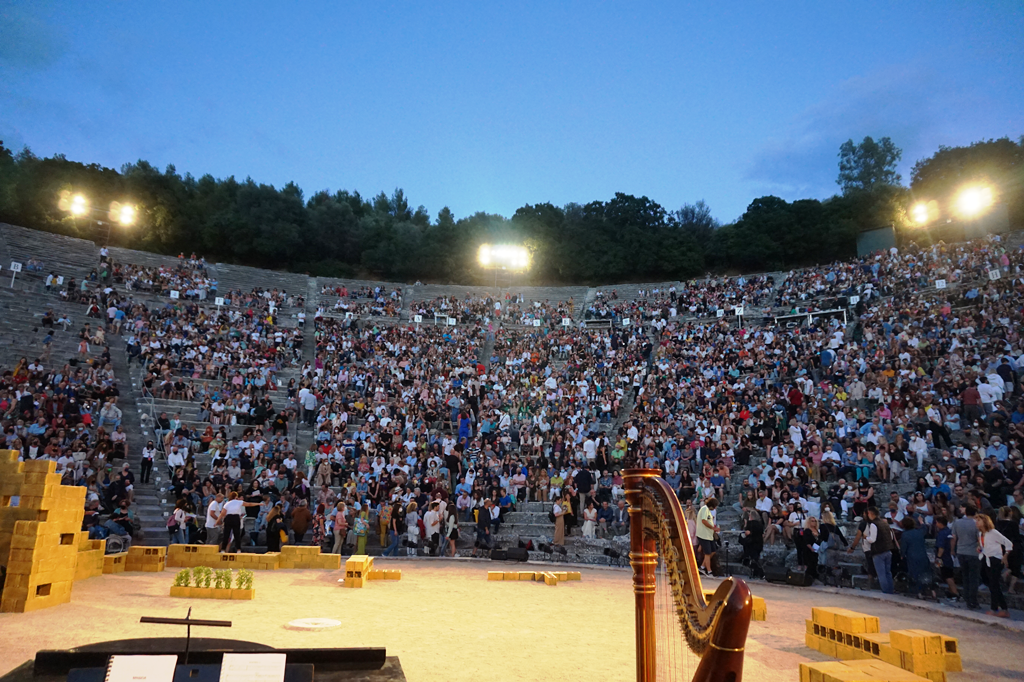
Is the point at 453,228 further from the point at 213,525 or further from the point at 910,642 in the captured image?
the point at 910,642

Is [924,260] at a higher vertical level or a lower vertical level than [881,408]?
higher

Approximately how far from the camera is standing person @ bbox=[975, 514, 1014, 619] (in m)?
8.66

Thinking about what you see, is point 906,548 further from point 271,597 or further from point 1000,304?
point 1000,304

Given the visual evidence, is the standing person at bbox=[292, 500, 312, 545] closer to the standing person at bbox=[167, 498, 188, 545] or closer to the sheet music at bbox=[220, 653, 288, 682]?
the standing person at bbox=[167, 498, 188, 545]

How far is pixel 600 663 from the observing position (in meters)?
6.12

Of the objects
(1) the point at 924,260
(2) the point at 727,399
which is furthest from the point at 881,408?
(1) the point at 924,260

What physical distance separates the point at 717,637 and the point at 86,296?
96.5ft

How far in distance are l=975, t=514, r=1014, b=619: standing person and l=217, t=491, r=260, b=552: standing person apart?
43.3 ft

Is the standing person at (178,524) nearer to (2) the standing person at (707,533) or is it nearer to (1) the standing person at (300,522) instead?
(1) the standing person at (300,522)

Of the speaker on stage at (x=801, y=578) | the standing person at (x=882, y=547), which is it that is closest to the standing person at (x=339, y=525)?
the speaker on stage at (x=801, y=578)

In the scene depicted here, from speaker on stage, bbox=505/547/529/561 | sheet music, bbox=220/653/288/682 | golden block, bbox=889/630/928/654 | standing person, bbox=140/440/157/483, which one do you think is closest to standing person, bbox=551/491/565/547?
speaker on stage, bbox=505/547/529/561

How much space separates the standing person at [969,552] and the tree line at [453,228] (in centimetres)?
3636

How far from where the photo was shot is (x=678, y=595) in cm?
298

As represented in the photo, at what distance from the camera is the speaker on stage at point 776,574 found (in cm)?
1188
